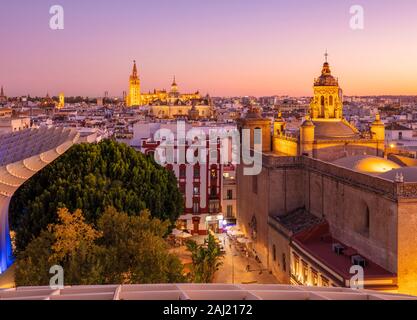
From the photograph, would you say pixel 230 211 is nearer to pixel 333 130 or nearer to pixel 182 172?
pixel 182 172

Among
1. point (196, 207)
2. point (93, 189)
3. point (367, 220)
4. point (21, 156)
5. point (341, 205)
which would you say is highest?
point (21, 156)

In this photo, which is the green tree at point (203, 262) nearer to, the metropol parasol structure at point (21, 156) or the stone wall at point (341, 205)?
the stone wall at point (341, 205)

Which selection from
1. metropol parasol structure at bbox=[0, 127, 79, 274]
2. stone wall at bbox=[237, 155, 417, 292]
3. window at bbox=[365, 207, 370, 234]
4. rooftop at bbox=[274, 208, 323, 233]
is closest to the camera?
stone wall at bbox=[237, 155, 417, 292]

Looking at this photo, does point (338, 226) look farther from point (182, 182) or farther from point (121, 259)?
point (182, 182)

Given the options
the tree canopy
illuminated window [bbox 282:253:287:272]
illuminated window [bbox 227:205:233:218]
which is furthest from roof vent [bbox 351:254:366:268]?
illuminated window [bbox 227:205:233:218]

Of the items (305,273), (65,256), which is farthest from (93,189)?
(305,273)

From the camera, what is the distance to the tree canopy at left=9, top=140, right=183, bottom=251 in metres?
28.8

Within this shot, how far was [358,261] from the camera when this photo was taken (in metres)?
24.9

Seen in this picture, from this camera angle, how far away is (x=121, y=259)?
22016 mm

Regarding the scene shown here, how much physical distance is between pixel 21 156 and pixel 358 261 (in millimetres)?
20870

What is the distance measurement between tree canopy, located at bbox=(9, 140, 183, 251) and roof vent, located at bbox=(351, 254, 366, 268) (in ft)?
38.7

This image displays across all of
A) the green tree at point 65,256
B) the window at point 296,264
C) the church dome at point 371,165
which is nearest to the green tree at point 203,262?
the window at point 296,264

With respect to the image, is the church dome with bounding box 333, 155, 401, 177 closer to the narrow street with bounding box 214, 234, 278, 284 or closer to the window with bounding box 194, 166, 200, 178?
the narrow street with bounding box 214, 234, 278, 284

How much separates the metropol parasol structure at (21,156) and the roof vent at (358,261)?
14.7 m
